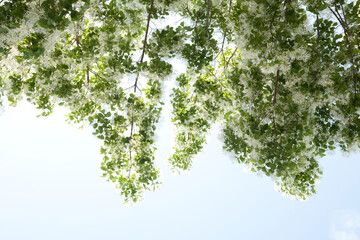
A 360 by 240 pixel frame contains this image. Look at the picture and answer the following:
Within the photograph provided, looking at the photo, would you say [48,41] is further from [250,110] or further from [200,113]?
[200,113]

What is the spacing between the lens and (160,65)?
3.78 m

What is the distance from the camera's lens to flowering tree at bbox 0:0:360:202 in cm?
292

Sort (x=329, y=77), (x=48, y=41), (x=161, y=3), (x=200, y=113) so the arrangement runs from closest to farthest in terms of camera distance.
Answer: (x=48, y=41) < (x=329, y=77) < (x=161, y=3) < (x=200, y=113)

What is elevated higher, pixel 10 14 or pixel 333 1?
pixel 333 1

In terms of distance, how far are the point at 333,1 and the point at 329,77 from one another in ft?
3.42

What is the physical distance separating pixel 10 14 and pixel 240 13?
8.38ft

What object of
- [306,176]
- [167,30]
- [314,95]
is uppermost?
[167,30]

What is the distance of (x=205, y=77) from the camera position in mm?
4867

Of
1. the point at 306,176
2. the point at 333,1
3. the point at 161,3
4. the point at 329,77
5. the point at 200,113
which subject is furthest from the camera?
the point at 200,113

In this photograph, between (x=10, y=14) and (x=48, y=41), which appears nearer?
(x=10, y=14)

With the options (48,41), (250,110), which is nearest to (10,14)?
(48,41)

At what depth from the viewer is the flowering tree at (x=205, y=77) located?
9.59 ft

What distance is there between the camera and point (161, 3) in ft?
12.9

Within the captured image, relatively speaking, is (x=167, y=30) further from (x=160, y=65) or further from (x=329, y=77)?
(x=329, y=77)
